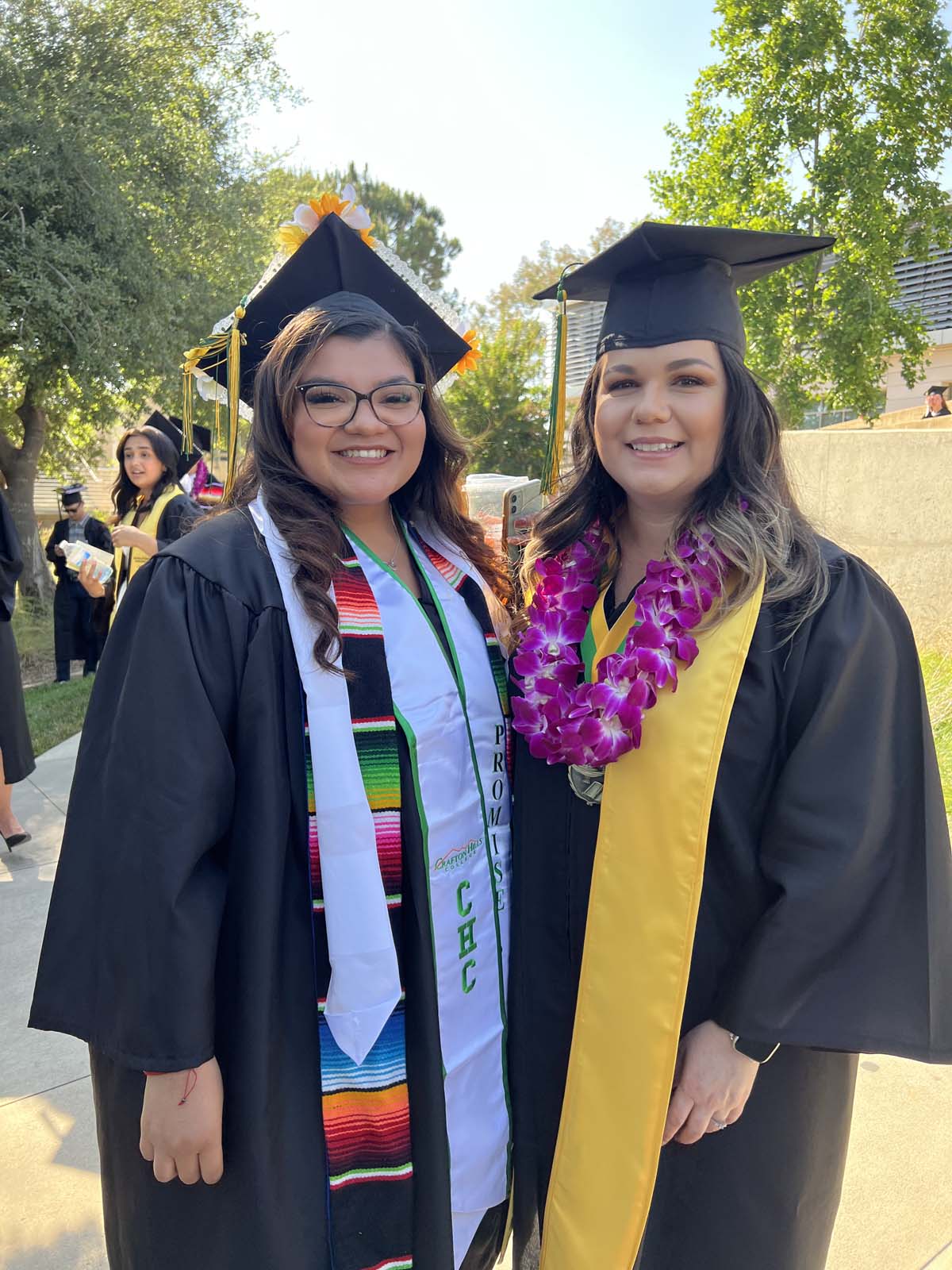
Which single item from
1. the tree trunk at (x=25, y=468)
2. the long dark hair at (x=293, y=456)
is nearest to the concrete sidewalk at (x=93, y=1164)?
the long dark hair at (x=293, y=456)

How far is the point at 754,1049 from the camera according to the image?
1385 mm

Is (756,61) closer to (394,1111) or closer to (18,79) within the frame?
(18,79)

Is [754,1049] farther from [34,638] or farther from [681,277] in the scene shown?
[34,638]

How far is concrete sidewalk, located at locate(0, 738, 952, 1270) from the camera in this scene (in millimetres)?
1982

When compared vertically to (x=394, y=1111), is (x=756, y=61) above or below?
above

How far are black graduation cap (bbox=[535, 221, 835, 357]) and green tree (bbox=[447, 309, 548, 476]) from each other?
14.2 m

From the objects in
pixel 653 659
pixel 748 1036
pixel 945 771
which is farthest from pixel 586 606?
pixel 945 771

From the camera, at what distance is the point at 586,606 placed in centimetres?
177

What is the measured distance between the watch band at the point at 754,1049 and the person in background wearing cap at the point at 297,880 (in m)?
0.46

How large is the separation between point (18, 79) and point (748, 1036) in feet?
38.2

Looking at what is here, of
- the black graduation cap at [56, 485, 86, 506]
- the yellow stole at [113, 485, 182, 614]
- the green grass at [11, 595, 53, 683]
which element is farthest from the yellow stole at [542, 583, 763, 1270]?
the green grass at [11, 595, 53, 683]

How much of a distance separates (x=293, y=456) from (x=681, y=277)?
2.78 ft

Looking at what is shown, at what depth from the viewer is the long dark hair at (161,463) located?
5035 millimetres

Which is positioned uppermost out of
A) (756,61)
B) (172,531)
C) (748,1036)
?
(756,61)
